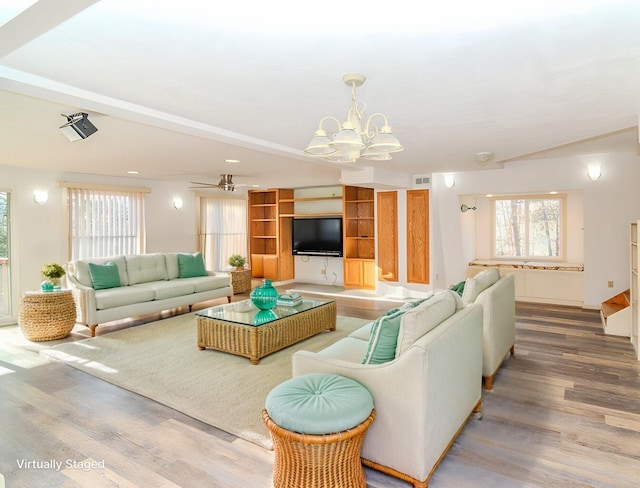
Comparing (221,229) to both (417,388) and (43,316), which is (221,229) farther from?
(417,388)

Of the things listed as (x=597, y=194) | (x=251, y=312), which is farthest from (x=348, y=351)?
(x=597, y=194)

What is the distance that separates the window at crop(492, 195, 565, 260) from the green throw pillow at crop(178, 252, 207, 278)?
5.42 m

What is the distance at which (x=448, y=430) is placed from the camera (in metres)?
2.31

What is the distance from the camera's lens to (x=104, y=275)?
18.2ft

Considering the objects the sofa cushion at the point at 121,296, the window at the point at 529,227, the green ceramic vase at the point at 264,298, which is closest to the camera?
the green ceramic vase at the point at 264,298

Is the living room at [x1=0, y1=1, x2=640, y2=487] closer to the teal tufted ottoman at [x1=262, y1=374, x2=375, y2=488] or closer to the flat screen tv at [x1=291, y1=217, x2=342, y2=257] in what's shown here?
the flat screen tv at [x1=291, y1=217, x2=342, y2=257]

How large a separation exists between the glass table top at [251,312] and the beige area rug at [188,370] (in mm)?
377

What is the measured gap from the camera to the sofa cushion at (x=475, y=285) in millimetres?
3254

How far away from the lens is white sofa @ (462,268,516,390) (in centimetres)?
323

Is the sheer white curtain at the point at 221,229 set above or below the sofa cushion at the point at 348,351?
above

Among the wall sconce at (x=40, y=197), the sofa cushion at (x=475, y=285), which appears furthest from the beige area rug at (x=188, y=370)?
the wall sconce at (x=40, y=197)

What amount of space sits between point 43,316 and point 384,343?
4.39 m

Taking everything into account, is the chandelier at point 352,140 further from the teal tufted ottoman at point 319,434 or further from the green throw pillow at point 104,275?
the green throw pillow at point 104,275

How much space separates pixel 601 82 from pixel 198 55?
258 centimetres
